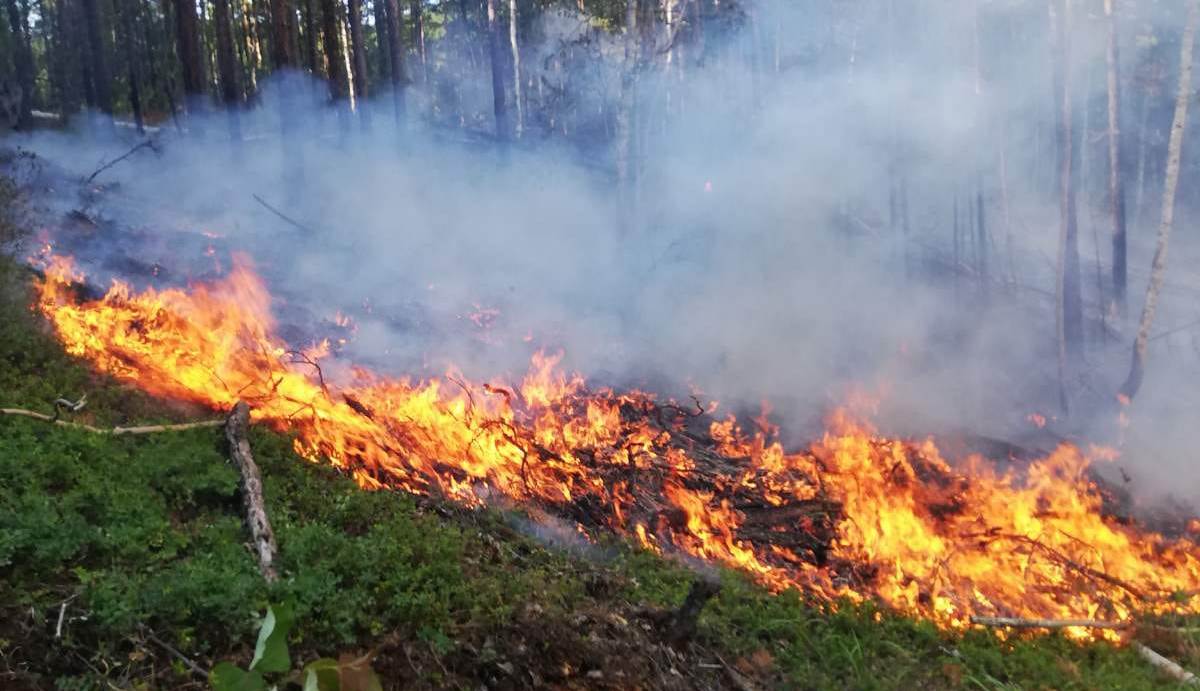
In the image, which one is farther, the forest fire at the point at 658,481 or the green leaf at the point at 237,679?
the forest fire at the point at 658,481

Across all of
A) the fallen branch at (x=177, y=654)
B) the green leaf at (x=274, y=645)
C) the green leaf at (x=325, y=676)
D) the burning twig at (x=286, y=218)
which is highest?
the burning twig at (x=286, y=218)

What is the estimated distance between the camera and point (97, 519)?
3.98 m

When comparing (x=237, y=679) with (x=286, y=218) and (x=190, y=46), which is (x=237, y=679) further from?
(x=190, y=46)

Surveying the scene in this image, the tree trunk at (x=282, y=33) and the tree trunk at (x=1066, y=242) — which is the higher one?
the tree trunk at (x=282, y=33)

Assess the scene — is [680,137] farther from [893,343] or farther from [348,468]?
[348,468]

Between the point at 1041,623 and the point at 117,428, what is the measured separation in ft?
21.7

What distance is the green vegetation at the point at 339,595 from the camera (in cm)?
324

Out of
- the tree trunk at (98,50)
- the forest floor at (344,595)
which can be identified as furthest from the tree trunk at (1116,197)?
the tree trunk at (98,50)

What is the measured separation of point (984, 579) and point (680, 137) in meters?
19.3

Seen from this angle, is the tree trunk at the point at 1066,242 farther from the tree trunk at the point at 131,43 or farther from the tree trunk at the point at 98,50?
the tree trunk at the point at 98,50

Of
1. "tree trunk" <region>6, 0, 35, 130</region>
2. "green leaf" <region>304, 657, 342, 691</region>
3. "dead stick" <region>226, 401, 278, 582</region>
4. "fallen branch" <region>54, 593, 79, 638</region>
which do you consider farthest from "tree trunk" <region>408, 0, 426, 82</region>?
"green leaf" <region>304, 657, 342, 691</region>

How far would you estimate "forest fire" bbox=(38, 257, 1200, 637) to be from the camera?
602cm

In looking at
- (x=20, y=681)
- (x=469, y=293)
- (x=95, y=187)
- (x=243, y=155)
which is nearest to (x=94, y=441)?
(x=20, y=681)

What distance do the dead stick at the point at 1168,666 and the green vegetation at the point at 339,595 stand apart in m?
0.13
